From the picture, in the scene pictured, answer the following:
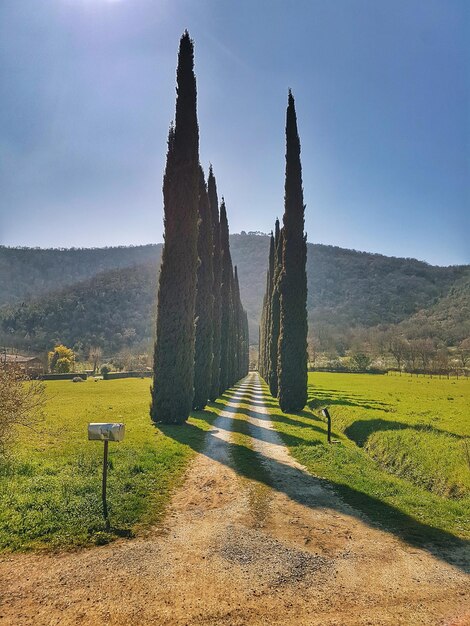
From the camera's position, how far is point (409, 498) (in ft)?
26.0

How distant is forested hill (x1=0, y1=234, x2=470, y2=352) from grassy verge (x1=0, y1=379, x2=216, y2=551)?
286 feet

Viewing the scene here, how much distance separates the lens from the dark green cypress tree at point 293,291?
2208 cm

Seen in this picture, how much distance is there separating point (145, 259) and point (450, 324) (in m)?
117

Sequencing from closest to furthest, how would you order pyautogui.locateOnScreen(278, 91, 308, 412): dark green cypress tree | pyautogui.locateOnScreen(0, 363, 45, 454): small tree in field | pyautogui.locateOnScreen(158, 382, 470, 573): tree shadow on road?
pyautogui.locateOnScreen(158, 382, 470, 573): tree shadow on road, pyautogui.locateOnScreen(0, 363, 45, 454): small tree in field, pyautogui.locateOnScreen(278, 91, 308, 412): dark green cypress tree

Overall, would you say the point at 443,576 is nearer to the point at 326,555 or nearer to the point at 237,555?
the point at 326,555

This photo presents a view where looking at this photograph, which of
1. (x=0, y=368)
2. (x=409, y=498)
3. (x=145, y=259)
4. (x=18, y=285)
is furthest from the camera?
(x=145, y=259)

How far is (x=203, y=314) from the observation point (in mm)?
23906

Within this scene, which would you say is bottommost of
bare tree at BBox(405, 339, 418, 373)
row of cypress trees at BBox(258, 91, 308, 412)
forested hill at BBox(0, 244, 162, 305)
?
bare tree at BBox(405, 339, 418, 373)

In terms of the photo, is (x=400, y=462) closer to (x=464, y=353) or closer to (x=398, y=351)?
(x=398, y=351)

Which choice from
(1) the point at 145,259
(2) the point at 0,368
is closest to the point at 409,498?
(2) the point at 0,368

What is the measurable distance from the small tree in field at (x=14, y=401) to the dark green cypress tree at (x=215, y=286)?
17.4m

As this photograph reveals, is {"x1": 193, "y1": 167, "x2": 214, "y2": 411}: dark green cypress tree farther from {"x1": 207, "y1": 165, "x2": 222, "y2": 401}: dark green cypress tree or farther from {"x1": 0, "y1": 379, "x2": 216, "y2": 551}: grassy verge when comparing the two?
{"x1": 0, "y1": 379, "x2": 216, "y2": 551}: grassy verge

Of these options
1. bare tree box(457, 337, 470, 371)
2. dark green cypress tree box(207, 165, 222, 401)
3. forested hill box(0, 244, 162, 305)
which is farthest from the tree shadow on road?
forested hill box(0, 244, 162, 305)

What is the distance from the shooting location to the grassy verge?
587cm
